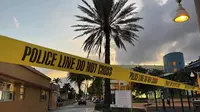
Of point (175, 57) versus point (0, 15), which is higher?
point (175, 57)

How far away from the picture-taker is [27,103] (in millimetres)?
18812

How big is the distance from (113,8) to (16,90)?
1152cm

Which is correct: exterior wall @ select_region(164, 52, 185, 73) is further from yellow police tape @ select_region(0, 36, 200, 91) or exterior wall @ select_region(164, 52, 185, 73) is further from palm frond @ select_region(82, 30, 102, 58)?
yellow police tape @ select_region(0, 36, 200, 91)

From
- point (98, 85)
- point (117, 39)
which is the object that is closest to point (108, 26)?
point (117, 39)

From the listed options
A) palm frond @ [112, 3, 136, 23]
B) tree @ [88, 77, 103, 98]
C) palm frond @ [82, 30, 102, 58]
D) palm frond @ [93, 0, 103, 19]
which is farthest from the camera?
tree @ [88, 77, 103, 98]

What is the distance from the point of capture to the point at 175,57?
248ft

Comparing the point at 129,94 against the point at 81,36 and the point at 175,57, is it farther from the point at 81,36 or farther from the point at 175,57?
the point at 175,57

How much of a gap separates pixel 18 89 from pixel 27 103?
9.23ft

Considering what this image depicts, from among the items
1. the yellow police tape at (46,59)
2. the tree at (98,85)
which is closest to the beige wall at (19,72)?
the yellow police tape at (46,59)

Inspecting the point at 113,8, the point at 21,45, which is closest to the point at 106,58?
the point at 113,8

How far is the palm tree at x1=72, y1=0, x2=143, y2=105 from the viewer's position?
19.9 metres

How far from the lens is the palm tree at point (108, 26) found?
19.9 metres

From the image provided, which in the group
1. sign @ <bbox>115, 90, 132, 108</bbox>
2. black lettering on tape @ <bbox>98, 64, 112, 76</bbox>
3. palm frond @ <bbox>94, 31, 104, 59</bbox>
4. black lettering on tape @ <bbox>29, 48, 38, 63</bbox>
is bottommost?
sign @ <bbox>115, 90, 132, 108</bbox>

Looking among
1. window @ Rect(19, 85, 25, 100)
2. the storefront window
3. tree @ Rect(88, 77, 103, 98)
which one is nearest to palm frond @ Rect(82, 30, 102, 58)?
window @ Rect(19, 85, 25, 100)
